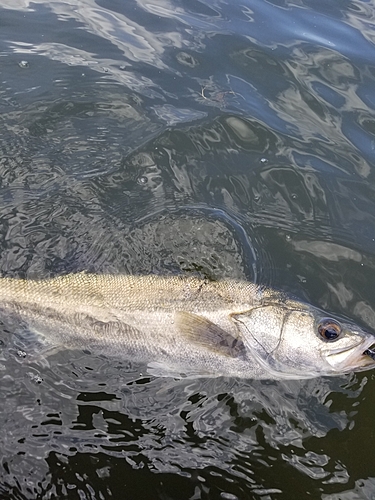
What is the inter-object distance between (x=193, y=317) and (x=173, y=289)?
357 mm

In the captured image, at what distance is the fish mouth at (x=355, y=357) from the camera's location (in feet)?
14.8

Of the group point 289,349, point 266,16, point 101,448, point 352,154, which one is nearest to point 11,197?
point 101,448

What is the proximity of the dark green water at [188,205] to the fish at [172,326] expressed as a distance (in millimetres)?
151

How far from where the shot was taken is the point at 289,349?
4734 mm

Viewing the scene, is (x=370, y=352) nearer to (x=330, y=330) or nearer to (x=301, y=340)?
(x=330, y=330)

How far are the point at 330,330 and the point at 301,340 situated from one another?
0.27 m

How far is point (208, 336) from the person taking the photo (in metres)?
4.84

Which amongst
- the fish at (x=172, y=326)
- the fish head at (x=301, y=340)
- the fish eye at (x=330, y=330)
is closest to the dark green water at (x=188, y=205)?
the fish at (x=172, y=326)

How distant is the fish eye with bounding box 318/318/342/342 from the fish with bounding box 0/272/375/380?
9 cm

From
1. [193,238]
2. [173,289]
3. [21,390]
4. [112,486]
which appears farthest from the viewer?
[193,238]

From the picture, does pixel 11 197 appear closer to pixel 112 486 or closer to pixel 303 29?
pixel 112 486

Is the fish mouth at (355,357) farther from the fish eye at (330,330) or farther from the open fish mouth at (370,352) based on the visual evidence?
the fish eye at (330,330)

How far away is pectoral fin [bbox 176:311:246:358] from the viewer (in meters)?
4.83

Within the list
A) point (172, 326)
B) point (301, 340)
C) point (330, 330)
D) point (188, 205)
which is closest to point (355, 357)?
point (330, 330)
